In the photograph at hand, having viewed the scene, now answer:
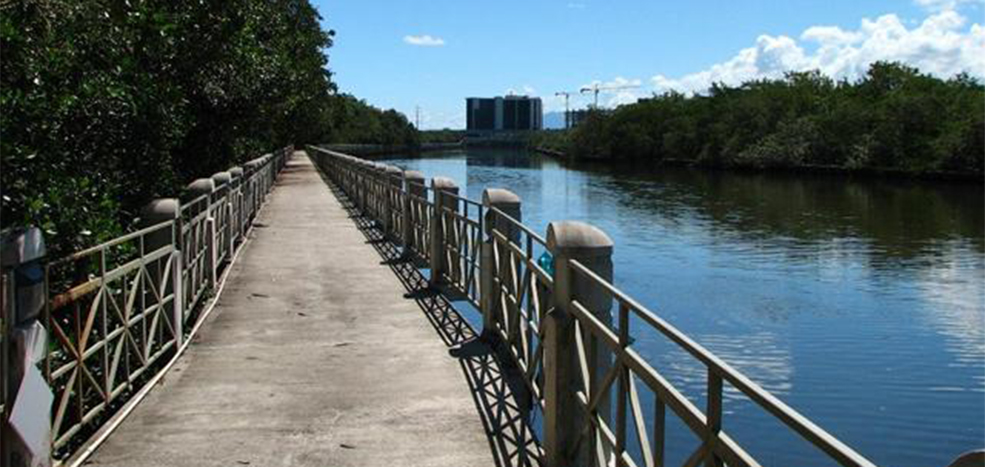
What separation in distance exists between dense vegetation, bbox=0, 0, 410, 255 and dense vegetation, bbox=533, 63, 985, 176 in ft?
170

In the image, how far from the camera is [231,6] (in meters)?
16.0

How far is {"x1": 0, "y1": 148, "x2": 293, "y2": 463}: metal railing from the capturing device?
211 inches

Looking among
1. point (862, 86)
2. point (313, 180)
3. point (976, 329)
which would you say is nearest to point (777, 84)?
point (862, 86)

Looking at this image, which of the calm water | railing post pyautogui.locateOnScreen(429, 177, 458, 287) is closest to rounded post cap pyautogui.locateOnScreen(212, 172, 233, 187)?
railing post pyautogui.locateOnScreen(429, 177, 458, 287)

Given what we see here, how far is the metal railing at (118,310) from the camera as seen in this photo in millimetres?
5367

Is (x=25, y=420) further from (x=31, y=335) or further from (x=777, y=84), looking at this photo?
(x=777, y=84)

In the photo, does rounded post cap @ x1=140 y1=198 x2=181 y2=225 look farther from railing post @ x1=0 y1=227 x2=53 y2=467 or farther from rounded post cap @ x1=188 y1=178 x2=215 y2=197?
railing post @ x1=0 y1=227 x2=53 y2=467

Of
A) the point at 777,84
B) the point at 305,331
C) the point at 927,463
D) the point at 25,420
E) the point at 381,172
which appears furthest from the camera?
the point at 777,84

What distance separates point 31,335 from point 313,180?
33425mm

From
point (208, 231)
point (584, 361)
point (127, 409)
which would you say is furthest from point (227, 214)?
point (584, 361)

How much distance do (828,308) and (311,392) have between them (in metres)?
15.6

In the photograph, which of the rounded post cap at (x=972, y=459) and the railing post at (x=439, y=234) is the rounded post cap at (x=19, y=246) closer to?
the rounded post cap at (x=972, y=459)

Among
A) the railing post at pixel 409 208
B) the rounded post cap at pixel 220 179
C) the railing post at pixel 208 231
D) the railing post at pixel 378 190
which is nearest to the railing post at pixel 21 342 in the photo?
the railing post at pixel 208 231

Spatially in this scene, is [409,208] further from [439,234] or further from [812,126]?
[812,126]
